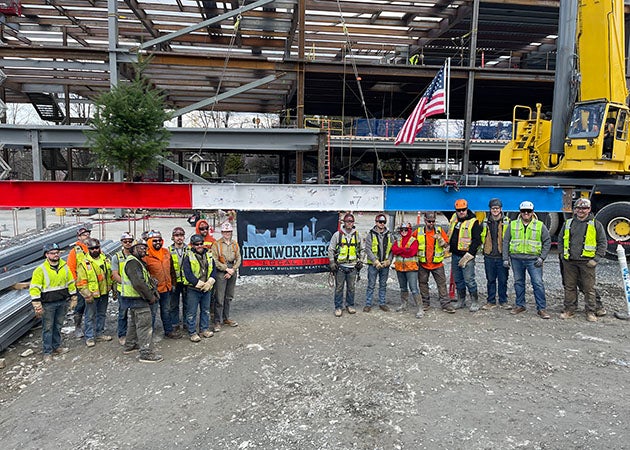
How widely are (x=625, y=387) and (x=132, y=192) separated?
6.94m

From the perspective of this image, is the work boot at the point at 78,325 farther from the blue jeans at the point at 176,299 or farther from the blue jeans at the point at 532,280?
the blue jeans at the point at 532,280

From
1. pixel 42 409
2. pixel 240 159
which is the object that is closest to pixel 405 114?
pixel 240 159

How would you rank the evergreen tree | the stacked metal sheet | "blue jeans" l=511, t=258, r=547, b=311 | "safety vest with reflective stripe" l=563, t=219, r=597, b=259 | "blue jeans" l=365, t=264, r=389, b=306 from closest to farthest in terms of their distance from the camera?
the stacked metal sheet < "safety vest with reflective stripe" l=563, t=219, r=597, b=259 < "blue jeans" l=511, t=258, r=547, b=311 < "blue jeans" l=365, t=264, r=389, b=306 < the evergreen tree

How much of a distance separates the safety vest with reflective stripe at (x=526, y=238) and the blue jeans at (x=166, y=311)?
5.59 metres

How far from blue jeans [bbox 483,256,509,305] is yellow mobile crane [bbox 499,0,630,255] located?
17.9ft

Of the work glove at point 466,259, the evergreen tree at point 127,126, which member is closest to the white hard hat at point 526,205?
the work glove at point 466,259

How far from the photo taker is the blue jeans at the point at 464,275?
741cm

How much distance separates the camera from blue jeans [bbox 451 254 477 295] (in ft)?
24.3

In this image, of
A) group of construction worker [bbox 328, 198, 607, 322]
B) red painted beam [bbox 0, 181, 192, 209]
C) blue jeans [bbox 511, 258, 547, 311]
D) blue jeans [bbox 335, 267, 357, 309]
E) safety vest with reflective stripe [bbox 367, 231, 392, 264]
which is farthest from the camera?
safety vest with reflective stripe [bbox 367, 231, 392, 264]

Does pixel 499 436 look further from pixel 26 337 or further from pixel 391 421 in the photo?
pixel 26 337

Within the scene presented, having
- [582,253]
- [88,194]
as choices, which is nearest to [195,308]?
[88,194]

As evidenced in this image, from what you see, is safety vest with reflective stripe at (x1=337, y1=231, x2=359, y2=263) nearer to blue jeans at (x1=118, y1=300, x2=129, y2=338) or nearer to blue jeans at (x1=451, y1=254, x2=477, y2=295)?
blue jeans at (x1=451, y1=254, x2=477, y2=295)

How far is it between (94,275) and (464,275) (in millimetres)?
5943

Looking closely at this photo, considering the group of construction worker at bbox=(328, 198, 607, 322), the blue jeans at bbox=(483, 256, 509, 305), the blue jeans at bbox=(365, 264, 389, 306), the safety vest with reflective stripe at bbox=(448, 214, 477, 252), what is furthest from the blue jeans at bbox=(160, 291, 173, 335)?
the blue jeans at bbox=(483, 256, 509, 305)
